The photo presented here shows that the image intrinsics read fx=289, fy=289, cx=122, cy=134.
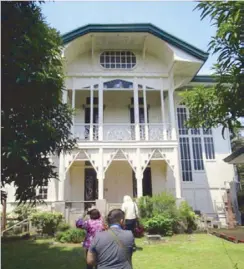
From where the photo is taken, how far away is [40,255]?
8.59 meters

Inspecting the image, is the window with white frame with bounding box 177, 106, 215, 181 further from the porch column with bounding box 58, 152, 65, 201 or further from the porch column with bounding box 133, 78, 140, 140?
the porch column with bounding box 58, 152, 65, 201

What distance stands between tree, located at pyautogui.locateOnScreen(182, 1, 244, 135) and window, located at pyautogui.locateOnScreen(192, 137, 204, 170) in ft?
39.1

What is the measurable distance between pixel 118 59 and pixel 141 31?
2.20m

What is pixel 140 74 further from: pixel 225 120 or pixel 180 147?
pixel 225 120

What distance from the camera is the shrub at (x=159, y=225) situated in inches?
460

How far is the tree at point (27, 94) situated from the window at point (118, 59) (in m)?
9.50

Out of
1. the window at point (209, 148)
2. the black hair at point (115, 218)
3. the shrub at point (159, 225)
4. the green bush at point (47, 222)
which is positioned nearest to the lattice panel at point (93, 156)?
the green bush at point (47, 222)

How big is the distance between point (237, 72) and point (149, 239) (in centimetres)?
769

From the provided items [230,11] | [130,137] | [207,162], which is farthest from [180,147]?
[230,11]

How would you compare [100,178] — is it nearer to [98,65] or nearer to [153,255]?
[153,255]

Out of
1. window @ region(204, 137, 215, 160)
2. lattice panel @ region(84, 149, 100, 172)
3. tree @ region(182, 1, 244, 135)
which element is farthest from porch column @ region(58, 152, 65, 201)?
tree @ region(182, 1, 244, 135)

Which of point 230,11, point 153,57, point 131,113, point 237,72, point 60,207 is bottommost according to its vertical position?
point 60,207

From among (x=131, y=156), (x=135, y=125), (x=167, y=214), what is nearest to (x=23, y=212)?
(x=131, y=156)

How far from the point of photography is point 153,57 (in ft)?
57.2
